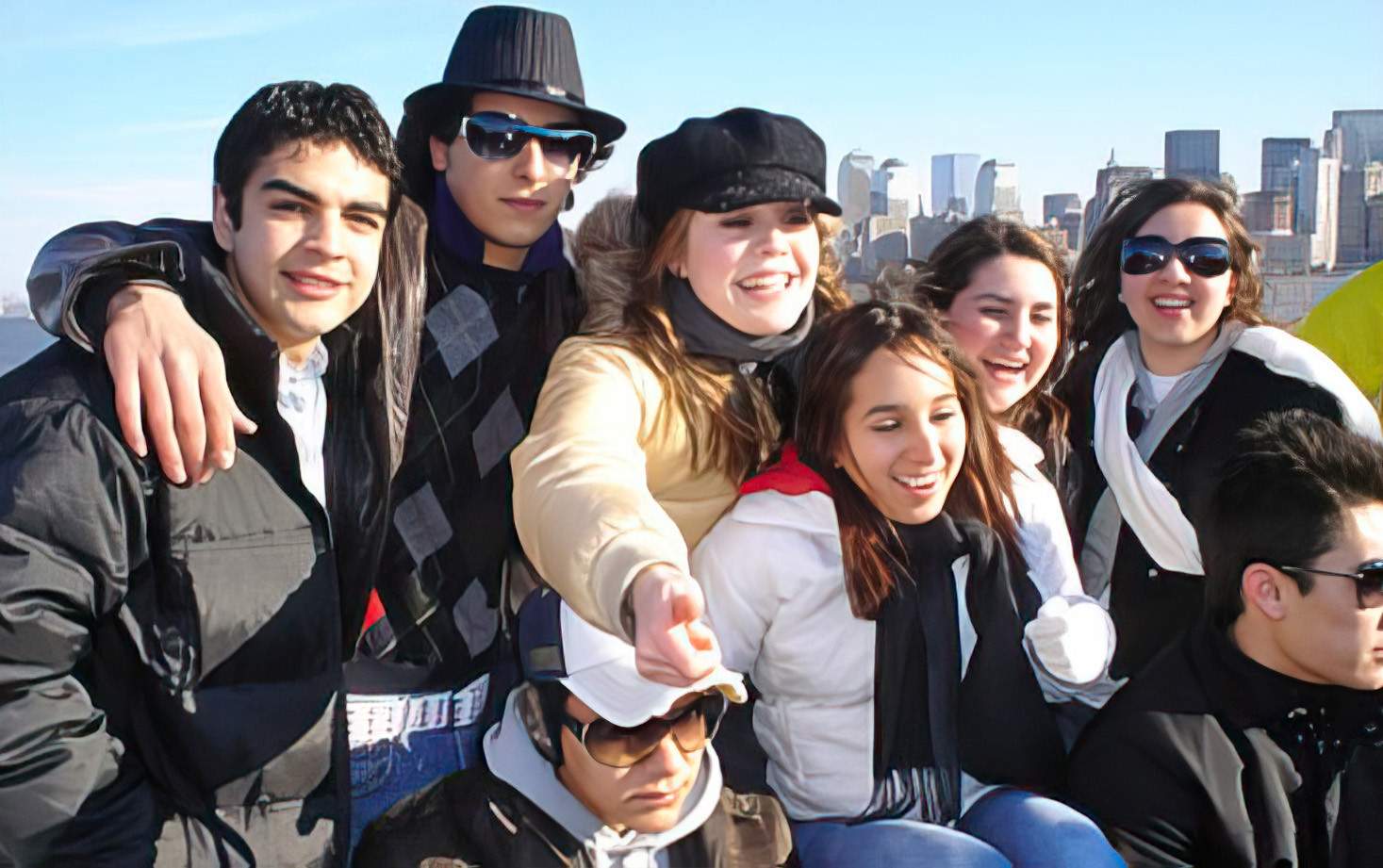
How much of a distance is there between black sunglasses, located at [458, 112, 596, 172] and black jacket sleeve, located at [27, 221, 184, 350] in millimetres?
742

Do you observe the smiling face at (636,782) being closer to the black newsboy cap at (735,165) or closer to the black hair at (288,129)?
the black newsboy cap at (735,165)

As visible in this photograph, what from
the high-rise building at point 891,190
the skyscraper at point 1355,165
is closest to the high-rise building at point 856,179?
the high-rise building at point 891,190

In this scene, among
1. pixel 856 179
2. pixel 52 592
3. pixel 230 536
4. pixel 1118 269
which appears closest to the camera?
pixel 52 592

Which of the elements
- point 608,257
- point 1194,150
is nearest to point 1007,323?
point 608,257

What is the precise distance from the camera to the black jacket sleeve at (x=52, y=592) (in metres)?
2.02

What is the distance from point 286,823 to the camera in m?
2.39

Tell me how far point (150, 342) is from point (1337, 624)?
2.35 meters

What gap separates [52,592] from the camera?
204 cm

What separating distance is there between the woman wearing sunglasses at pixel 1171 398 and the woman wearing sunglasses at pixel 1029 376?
160 millimetres

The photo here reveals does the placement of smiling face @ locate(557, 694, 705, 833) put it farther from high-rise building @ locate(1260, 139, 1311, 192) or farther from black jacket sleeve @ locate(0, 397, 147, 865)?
high-rise building @ locate(1260, 139, 1311, 192)

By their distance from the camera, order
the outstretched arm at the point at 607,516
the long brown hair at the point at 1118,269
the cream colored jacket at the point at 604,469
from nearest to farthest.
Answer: the outstretched arm at the point at 607,516 → the cream colored jacket at the point at 604,469 → the long brown hair at the point at 1118,269

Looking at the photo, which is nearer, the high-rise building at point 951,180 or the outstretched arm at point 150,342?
the outstretched arm at point 150,342

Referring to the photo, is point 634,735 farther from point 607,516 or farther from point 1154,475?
point 1154,475

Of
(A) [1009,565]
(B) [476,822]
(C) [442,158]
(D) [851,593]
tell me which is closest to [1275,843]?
(A) [1009,565]
